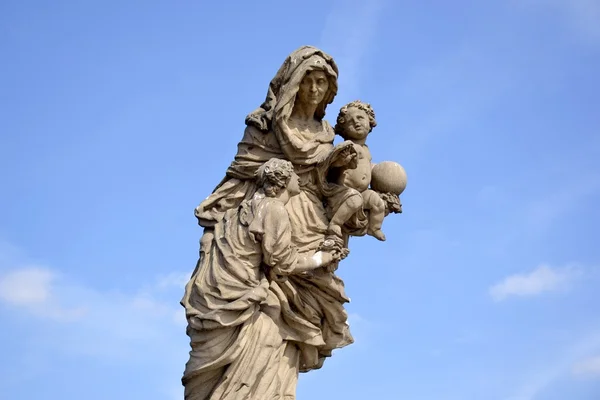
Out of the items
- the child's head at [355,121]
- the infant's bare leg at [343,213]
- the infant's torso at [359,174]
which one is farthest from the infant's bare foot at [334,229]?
the child's head at [355,121]

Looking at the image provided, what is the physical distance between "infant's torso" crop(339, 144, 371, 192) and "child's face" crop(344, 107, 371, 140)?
12 centimetres

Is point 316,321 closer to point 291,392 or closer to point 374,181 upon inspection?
point 291,392

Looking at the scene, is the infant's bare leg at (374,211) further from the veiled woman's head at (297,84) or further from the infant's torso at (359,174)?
the veiled woman's head at (297,84)

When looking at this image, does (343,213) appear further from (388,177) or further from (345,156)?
(388,177)

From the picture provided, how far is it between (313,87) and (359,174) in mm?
992

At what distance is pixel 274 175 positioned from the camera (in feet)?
34.8

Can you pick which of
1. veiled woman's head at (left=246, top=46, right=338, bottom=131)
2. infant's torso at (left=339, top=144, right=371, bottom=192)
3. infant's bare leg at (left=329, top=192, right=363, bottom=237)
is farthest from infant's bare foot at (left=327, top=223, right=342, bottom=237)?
veiled woman's head at (left=246, top=46, right=338, bottom=131)

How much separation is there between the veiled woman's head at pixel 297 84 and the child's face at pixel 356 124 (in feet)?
1.05

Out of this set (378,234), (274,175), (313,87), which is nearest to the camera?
(274,175)

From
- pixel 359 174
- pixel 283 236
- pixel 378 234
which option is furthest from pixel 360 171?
pixel 283 236

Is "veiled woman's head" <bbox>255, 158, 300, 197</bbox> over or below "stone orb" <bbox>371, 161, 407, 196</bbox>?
below

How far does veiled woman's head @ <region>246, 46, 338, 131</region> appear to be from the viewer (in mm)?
10977

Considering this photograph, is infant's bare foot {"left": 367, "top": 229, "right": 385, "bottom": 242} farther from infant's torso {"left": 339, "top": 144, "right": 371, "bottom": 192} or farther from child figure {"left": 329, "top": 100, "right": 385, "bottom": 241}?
infant's torso {"left": 339, "top": 144, "right": 371, "bottom": 192}

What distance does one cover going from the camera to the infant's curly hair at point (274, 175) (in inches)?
418
